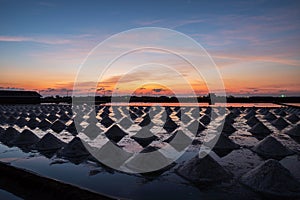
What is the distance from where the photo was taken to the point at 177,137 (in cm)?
880

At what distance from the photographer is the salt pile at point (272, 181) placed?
13.9 ft

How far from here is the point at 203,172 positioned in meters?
5.01

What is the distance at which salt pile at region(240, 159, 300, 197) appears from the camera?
4238mm

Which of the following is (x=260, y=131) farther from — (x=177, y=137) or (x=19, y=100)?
(x=19, y=100)

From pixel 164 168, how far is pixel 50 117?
39.9 ft

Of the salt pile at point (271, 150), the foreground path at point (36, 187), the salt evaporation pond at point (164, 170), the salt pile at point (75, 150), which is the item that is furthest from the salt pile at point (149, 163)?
the salt pile at point (271, 150)

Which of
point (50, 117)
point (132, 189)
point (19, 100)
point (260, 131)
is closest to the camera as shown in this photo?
point (132, 189)

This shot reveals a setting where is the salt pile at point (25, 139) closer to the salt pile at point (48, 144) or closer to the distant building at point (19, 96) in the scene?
the salt pile at point (48, 144)

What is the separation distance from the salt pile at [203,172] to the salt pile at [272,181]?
1.38 ft

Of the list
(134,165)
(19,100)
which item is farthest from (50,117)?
(19,100)

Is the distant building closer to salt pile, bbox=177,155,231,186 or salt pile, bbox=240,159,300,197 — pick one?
salt pile, bbox=177,155,231,186

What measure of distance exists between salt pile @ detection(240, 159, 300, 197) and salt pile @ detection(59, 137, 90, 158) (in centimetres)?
418

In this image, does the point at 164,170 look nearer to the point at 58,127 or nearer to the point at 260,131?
the point at 260,131

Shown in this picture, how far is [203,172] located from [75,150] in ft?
12.0
